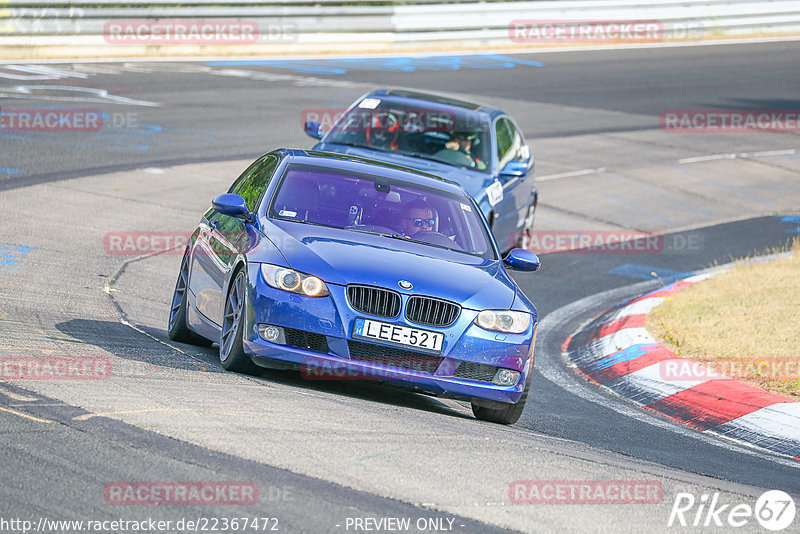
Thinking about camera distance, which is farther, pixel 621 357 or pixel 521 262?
pixel 621 357

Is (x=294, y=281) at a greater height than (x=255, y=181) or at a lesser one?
lesser

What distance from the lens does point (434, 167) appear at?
12.6 m

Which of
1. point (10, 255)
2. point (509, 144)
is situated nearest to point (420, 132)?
point (509, 144)

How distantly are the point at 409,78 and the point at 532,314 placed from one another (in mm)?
19305

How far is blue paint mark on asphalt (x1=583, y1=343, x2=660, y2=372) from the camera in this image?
400 inches

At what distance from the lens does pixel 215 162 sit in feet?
56.2

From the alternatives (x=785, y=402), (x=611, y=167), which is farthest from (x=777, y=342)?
(x=611, y=167)

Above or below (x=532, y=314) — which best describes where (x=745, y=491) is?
→ below

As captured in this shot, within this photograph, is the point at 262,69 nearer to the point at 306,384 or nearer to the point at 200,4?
the point at 200,4

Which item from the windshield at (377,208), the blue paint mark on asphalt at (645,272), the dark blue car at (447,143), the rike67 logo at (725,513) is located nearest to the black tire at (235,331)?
the windshield at (377,208)

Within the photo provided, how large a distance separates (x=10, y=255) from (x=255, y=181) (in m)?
3.02

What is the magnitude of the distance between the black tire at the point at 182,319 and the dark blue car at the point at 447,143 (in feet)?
13.5

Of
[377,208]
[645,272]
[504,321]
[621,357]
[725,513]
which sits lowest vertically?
[645,272]

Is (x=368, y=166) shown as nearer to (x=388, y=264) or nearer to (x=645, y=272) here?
(x=388, y=264)
